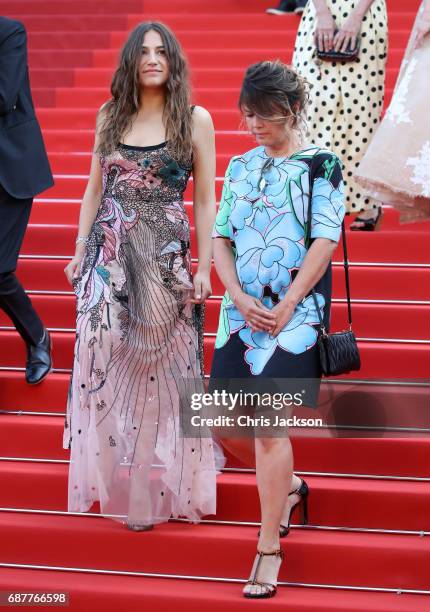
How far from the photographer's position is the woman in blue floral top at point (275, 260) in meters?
3.88

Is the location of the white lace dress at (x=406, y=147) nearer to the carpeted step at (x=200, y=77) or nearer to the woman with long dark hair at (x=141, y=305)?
the woman with long dark hair at (x=141, y=305)

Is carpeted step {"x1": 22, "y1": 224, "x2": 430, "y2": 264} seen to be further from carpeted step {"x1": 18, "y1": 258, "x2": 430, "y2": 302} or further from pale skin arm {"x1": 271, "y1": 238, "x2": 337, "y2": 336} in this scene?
pale skin arm {"x1": 271, "y1": 238, "x2": 337, "y2": 336}

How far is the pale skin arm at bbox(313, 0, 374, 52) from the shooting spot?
19.0ft

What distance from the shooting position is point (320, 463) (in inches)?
187

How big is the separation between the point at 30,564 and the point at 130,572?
397 millimetres

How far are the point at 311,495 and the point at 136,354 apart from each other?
84 centimetres

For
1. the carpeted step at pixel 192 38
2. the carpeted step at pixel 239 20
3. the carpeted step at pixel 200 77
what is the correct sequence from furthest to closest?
the carpeted step at pixel 239 20 → the carpeted step at pixel 192 38 → the carpeted step at pixel 200 77

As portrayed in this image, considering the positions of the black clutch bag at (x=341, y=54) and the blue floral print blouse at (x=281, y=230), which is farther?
the black clutch bag at (x=341, y=54)

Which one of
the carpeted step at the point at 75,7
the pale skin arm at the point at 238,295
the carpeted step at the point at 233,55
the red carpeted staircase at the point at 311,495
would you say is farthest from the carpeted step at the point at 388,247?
the carpeted step at the point at 75,7

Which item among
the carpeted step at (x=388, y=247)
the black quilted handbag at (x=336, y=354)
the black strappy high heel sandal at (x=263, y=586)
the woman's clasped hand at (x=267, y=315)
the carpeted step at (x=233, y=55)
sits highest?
the woman's clasped hand at (x=267, y=315)

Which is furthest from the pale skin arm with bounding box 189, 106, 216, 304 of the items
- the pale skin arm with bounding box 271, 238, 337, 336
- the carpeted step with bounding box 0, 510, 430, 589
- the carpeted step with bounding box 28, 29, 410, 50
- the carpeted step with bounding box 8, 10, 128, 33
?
the carpeted step with bounding box 8, 10, 128, 33

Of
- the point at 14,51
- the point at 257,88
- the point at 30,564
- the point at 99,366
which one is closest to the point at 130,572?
the point at 30,564

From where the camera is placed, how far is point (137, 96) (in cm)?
457

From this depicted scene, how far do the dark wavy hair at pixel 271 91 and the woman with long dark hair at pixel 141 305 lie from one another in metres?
0.64
